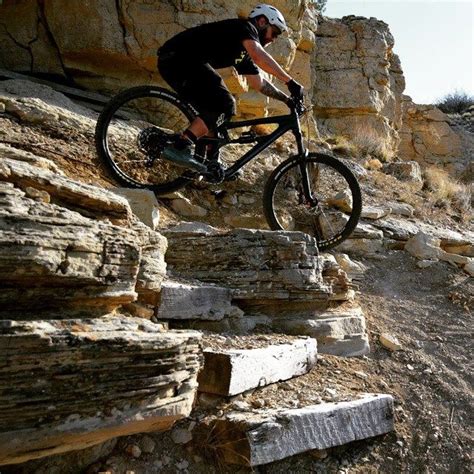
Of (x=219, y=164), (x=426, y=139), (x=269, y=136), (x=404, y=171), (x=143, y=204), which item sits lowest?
(x=143, y=204)

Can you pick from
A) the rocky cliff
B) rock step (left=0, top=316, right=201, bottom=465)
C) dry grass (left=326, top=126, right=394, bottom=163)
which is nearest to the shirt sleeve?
the rocky cliff

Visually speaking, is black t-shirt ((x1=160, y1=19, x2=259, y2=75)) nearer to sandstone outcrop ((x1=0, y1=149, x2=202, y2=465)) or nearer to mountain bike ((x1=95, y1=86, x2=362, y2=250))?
mountain bike ((x1=95, y1=86, x2=362, y2=250))

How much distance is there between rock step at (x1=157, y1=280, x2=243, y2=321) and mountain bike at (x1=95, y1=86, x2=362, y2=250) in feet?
4.48

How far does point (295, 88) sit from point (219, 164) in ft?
3.65

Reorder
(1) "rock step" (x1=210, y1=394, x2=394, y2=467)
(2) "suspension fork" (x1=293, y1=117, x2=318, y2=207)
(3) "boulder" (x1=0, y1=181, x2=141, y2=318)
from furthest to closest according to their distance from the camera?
(2) "suspension fork" (x1=293, y1=117, x2=318, y2=207) → (1) "rock step" (x1=210, y1=394, x2=394, y2=467) → (3) "boulder" (x1=0, y1=181, x2=141, y2=318)

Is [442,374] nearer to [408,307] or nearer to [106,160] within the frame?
[408,307]

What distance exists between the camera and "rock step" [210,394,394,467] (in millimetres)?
2996

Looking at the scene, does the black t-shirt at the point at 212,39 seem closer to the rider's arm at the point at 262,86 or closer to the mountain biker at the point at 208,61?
the mountain biker at the point at 208,61

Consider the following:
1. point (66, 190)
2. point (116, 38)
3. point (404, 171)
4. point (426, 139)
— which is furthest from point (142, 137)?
point (426, 139)

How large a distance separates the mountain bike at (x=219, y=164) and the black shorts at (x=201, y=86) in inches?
8.5

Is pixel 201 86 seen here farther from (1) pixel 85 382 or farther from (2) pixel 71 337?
(1) pixel 85 382

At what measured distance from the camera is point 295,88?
527cm

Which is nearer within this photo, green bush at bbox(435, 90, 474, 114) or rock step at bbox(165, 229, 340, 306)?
rock step at bbox(165, 229, 340, 306)

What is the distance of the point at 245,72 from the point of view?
5273 millimetres
